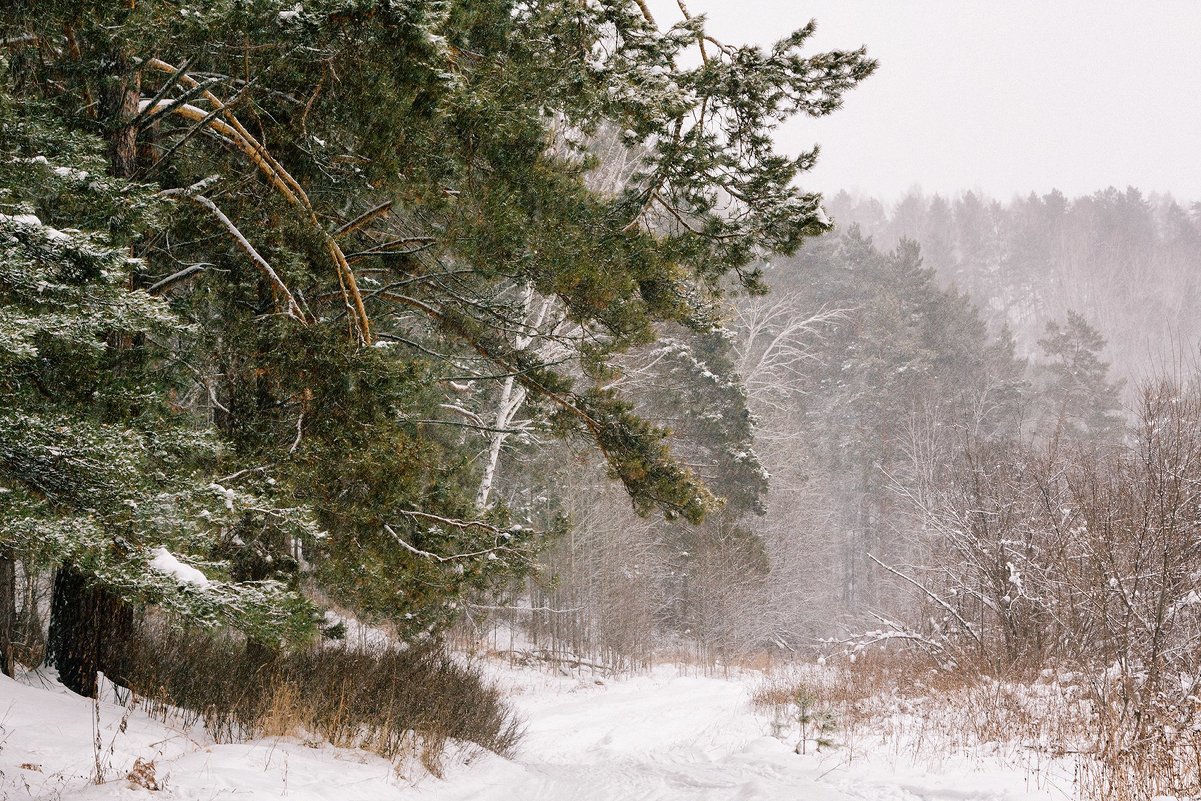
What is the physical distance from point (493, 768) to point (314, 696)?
179 centimetres

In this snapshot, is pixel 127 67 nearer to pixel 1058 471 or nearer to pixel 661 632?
pixel 1058 471

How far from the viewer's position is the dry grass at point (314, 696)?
566cm

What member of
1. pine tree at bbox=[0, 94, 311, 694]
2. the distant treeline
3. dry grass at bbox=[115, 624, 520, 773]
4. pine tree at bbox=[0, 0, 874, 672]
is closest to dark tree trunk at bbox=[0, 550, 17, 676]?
dry grass at bbox=[115, 624, 520, 773]

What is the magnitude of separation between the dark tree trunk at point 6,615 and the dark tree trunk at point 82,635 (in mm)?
270

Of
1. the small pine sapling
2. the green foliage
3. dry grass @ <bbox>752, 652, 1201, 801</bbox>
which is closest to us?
the green foliage

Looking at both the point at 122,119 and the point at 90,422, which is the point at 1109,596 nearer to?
the point at 90,422

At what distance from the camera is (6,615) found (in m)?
6.34

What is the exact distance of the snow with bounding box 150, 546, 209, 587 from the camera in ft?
12.7

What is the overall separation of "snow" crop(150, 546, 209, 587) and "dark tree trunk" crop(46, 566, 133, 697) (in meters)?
1.96

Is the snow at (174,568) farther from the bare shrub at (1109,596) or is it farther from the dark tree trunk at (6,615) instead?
the bare shrub at (1109,596)

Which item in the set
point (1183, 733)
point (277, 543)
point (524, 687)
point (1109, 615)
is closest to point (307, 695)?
point (277, 543)

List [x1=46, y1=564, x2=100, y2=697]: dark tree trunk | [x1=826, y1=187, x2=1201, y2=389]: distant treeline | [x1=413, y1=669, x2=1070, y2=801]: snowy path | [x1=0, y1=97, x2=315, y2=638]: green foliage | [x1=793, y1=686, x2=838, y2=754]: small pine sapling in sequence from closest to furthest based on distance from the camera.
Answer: [x1=0, y1=97, x2=315, y2=638]: green foliage → [x1=46, y1=564, x2=100, y2=697]: dark tree trunk → [x1=413, y1=669, x2=1070, y2=801]: snowy path → [x1=793, y1=686, x2=838, y2=754]: small pine sapling → [x1=826, y1=187, x2=1201, y2=389]: distant treeline

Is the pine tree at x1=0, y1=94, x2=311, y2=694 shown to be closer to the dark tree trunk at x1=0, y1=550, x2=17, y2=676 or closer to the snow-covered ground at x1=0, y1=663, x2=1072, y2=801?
the snow-covered ground at x1=0, y1=663, x2=1072, y2=801

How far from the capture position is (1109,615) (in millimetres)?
7422
